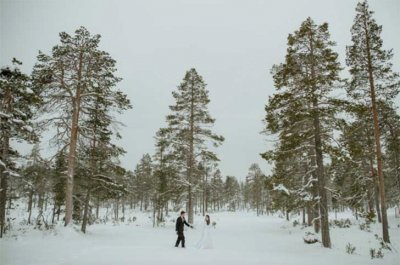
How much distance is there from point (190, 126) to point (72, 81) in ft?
40.5

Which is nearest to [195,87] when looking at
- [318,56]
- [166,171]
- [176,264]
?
[166,171]

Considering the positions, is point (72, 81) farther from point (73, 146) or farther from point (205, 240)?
point (205, 240)

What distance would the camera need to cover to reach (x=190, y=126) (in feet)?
84.6

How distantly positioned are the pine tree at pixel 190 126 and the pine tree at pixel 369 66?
13.1 meters

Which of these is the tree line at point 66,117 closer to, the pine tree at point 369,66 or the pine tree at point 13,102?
the pine tree at point 13,102

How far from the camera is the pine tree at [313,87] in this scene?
44.8 ft

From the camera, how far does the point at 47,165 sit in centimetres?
1491

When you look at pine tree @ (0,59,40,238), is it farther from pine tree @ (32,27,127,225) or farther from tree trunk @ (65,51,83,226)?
tree trunk @ (65,51,83,226)

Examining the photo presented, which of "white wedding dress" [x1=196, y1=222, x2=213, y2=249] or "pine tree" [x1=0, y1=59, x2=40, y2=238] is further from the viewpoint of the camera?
"pine tree" [x1=0, y1=59, x2=40, y2=238]

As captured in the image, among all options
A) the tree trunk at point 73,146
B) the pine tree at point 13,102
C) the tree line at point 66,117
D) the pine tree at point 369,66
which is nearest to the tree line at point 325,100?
the pine tree at point 369,66

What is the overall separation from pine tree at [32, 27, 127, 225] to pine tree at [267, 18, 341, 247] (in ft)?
33.1

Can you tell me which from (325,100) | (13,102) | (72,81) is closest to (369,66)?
(325,100)

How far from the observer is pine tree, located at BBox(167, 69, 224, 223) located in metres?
25.2

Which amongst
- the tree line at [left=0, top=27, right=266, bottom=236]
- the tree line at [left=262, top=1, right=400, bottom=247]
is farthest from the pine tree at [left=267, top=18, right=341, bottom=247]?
the tree line at [left=0, top=27, right=266, bottom=236]
